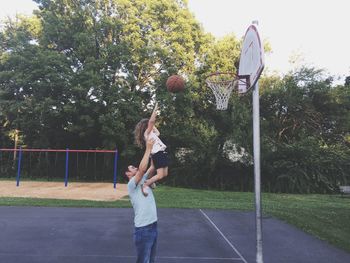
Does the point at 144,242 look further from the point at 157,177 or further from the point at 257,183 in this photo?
the point at 257,183

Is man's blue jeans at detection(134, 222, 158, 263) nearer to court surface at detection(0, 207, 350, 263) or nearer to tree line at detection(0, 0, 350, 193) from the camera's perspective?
court surface at detection(0, 207, 350, 263)

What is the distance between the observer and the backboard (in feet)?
16.0

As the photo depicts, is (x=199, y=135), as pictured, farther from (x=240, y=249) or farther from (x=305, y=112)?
(x=240, y=249)

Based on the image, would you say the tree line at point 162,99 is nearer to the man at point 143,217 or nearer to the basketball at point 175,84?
the basketball at point 175,84

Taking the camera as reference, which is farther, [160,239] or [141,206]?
[160,239]

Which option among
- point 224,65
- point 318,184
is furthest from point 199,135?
point 318,184

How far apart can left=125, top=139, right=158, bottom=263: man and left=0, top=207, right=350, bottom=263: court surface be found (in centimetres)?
214

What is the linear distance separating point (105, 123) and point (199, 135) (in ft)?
17.0

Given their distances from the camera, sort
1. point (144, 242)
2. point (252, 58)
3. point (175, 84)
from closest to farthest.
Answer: point (144, 242)
point (175, 84)
point (252, 58)

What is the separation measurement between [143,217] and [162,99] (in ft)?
60.1

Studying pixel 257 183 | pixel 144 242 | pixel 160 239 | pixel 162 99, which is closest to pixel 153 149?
pixel 144 242

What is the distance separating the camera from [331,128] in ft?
82.1

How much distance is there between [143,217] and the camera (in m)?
3.64

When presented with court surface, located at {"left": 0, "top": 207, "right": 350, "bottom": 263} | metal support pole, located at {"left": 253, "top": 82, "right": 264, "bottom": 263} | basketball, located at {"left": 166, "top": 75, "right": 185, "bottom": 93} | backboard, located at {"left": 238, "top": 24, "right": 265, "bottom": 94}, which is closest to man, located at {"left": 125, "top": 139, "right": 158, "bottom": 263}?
basketball, located at {"left": 166, "top": 75, "right": 185, "bottom": 93}
